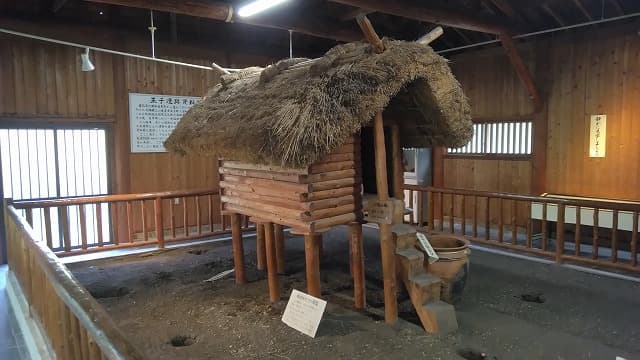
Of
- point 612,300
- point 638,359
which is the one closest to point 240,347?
point 638,359

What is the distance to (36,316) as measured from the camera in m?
3.78

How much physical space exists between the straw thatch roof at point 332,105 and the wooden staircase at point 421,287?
1.14 meters

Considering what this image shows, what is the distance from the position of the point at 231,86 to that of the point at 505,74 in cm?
503

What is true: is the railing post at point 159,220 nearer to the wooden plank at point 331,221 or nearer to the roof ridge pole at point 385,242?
the wooden plank at point 331,221

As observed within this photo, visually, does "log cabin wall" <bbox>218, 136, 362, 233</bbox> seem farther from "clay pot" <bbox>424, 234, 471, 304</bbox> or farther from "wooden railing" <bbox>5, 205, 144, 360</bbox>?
"wooden railing" <bbox>5, 205, 144, 360</bbox>

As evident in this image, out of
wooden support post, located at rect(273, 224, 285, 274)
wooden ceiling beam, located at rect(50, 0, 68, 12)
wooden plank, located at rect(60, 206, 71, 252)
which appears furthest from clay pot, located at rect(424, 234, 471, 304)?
wooden ceiling beam, located at rect(50, 0, 68, 12)

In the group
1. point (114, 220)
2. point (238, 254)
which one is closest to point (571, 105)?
point (238, 254)

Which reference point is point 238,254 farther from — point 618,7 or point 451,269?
point 618,7

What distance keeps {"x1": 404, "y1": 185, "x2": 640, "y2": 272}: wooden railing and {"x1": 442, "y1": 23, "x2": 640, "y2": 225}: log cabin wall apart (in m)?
0.52

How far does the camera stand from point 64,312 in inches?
103

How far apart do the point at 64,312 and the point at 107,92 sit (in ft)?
17.6

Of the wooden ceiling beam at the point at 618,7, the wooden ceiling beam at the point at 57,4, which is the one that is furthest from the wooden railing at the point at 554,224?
the wooden ceiling beam at the point at 57,4

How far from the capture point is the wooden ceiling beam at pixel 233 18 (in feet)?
16.7

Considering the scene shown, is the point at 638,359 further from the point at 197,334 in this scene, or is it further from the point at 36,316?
the point at 36,316
